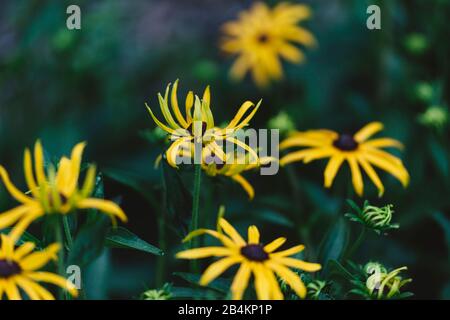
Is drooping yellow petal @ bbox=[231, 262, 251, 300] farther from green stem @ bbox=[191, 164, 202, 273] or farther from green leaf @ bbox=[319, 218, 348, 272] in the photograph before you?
green leaf @ bbox=[319, 218, 348, 272]

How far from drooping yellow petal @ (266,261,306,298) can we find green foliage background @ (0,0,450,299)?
1.18ft

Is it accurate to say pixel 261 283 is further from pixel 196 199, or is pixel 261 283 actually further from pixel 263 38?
pixel 263 38

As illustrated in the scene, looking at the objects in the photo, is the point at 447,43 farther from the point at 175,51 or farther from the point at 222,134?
the point at 222,134

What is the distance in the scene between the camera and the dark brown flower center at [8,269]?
858 mm

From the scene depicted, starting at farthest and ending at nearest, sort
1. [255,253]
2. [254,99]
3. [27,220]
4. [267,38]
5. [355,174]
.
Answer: [254,99]
[267,38]
[355,174]
[255,253]
[27,220]

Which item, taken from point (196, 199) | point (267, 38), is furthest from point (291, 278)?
point (267, 38)

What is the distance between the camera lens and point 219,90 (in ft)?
6.97

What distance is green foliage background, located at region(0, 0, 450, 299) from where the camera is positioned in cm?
159

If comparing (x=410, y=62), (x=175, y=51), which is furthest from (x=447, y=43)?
(x=175, y=51)

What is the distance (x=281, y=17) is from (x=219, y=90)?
0.30 metres

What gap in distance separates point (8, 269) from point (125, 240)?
166mm

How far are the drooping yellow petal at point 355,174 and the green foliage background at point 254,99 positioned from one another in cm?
19

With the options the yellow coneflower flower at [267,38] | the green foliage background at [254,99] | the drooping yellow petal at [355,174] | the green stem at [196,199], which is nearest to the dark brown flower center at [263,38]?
the yellow coneflower flower at [267,38]

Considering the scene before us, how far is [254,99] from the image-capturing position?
2.12 meters
